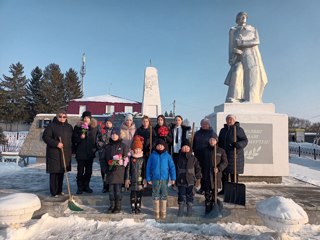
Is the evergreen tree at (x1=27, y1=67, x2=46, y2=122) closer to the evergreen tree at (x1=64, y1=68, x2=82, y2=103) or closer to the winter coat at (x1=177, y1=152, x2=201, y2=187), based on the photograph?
the evergreen tree at (x1=64, y1=68, x2=82, y2=103)

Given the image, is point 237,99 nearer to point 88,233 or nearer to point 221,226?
point 221,226

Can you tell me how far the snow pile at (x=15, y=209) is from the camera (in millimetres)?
3145

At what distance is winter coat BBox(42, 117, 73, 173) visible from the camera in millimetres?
4539

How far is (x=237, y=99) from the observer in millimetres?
7098

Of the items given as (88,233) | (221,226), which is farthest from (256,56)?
(88,233)

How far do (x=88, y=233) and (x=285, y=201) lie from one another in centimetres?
249

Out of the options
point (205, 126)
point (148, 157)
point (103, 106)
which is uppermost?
point (103, 106)

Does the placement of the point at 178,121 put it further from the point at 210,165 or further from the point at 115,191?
the point at 115,191

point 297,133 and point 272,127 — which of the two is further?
point 297,133

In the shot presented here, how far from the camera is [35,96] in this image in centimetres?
4203

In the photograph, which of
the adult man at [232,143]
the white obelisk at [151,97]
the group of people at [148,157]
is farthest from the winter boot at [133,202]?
the white obelisk at [151,97]

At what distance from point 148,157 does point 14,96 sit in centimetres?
4179

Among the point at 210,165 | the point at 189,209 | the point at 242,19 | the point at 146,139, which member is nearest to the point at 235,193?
the point at 210,165

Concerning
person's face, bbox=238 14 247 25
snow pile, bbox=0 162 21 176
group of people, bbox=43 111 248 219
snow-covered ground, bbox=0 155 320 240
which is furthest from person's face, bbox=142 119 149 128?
snow pile, bbox=0 162 21 176
